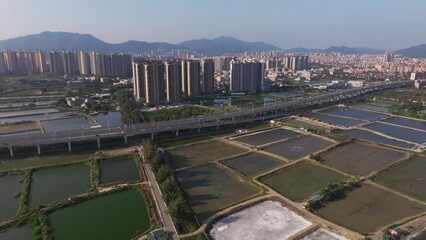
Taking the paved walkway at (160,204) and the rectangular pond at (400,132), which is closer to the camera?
the paved walkway at (160,204)

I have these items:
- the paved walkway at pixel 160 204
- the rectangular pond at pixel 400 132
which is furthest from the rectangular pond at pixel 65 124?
the rectangular pond at pixel 400 132

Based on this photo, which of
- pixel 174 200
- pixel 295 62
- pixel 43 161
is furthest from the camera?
pixel 295 62

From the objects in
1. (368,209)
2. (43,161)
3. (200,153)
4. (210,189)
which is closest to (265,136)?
(200,153)

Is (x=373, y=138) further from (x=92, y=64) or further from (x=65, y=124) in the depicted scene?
(x=92, y=64)

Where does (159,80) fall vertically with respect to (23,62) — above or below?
below

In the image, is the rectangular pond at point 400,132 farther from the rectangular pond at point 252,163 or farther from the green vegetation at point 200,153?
the green vegetation at point 200,153

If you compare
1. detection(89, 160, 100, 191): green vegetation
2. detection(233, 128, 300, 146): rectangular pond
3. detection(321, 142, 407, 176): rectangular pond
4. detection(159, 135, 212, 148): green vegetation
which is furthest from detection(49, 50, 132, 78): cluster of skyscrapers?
detection(321, 142, 407, 176): rectangular pond
